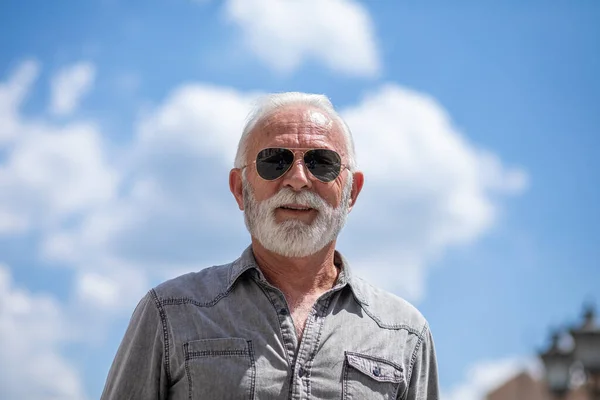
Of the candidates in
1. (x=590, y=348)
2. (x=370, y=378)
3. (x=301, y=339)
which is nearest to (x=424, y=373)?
(x=370, y=378)

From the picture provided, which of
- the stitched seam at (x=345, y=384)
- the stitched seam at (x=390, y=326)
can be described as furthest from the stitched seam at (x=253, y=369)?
the stitched seam at (x=390, y=326)

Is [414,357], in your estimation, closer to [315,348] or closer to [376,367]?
[376,367]

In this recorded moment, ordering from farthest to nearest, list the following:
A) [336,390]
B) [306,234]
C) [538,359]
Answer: [538,359] → [306,234] → [336,390]

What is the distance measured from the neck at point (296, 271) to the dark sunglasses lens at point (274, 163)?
31 cm

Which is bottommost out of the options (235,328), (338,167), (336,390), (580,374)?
(336,390)

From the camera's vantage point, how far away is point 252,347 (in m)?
3.54

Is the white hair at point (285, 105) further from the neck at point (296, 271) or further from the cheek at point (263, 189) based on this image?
the neck at point (296, 271)

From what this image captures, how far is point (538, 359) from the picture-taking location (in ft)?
43.4

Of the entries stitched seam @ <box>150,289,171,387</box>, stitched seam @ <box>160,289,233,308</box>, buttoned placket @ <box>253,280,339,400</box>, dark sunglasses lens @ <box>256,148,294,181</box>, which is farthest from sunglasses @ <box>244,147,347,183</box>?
stitched seam @ <box>150,289,171,387</box>

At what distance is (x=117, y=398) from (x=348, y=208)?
1.27 meters

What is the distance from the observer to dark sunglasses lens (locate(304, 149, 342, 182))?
3836mm

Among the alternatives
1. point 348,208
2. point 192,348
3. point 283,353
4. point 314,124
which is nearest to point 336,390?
point 283,353

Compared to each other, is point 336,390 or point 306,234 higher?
point 306,234

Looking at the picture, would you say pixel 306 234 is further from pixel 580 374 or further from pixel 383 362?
pixel 580 374
